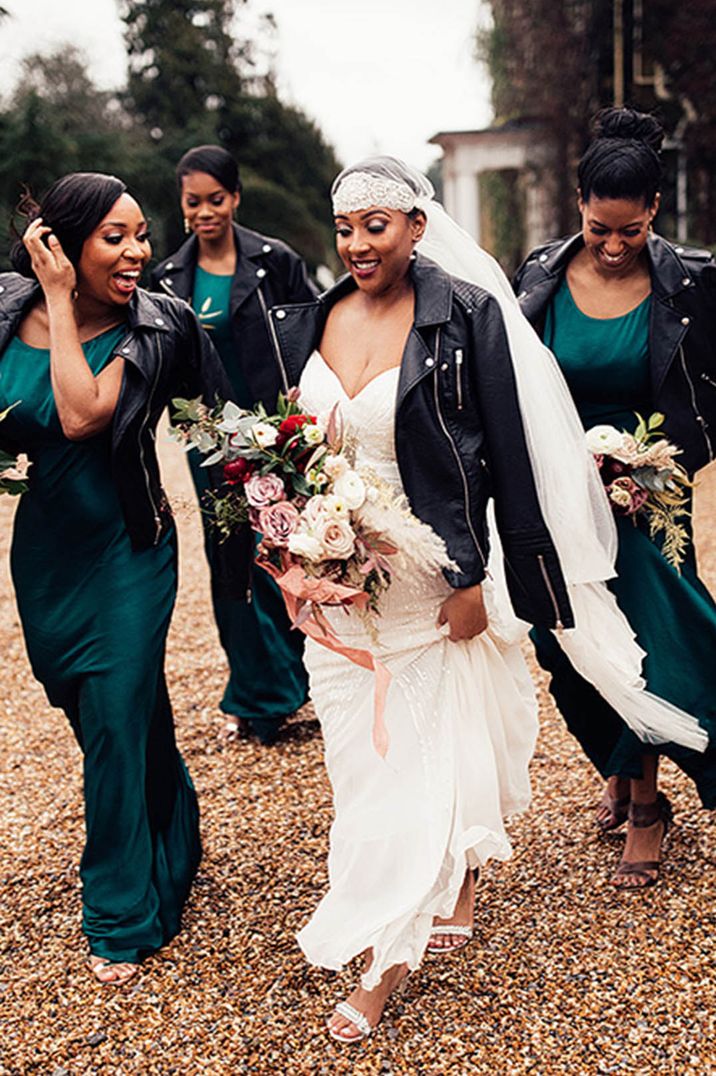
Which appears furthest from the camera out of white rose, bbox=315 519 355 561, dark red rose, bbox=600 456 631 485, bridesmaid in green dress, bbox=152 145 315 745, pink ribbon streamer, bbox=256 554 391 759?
bridesmaid in green dress, bbox=152 145 315 745

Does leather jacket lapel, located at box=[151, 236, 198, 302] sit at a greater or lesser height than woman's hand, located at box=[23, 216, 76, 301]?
lesser

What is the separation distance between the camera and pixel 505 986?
3.28m

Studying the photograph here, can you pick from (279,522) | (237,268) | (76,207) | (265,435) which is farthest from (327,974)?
(237,268)

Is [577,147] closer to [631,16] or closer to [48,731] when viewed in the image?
[631,16]

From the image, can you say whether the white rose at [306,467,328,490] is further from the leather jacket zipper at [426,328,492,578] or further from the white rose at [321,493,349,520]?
the leather jacket zipper at [426,328,492,578]

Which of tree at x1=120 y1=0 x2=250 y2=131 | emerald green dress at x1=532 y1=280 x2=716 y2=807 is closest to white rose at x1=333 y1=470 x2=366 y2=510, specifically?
emerald green dress at x1=532 y1=280 x2=716 y2=807

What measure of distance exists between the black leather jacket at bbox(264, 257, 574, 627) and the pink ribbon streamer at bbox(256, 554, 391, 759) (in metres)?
0.33

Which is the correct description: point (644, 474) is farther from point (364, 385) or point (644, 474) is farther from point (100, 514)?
point (100, 514)

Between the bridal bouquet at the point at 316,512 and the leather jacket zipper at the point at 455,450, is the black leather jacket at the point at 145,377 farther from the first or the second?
the leather jacket zipper at the point at 455,450

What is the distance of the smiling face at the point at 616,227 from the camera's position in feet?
11.6

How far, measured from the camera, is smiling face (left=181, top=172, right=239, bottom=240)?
17.1ft

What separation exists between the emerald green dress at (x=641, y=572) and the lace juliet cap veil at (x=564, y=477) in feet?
0.29

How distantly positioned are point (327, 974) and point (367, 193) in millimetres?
2330

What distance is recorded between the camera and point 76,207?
327 cm
